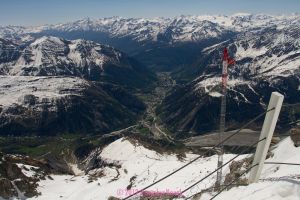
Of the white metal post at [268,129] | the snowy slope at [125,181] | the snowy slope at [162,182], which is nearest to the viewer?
the white metal post at [268,129]

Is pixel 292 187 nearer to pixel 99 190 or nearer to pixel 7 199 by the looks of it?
pixel 7 199

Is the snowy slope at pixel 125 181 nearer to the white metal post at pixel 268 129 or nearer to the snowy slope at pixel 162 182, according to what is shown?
the snowy slope at pixel 162 182

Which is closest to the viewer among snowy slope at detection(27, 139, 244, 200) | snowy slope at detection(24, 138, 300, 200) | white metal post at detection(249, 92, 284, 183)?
white metal post at detection(249, 92, 284, 183)

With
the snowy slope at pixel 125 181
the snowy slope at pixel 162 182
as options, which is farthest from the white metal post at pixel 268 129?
the snowy slope at pixel 125 181

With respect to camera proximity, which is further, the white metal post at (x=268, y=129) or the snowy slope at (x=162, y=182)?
the snowy slope at (x=162, y=182)

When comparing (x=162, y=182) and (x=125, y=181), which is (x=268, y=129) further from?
(x=125, y=181)

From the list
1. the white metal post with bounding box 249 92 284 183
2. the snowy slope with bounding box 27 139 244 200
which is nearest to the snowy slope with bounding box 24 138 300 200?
the snowy slope with bounding box 27 139 244 200

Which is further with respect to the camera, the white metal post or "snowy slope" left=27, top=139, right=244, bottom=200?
"snowy slope" left=27, top=139, right=244, bottom=200

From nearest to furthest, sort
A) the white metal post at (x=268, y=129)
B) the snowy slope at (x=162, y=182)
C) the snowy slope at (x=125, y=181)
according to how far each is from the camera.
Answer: the white metal post at (x=268, y=129) → the snowy slope at (x=162, y=182) → the snowy slope at (x=125, y=181)

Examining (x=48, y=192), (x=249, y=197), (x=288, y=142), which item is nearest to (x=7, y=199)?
(x=48, y=192)

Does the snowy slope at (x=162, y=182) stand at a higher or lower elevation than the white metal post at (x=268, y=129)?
lower

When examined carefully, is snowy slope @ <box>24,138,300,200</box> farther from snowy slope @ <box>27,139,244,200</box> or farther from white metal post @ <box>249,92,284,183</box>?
white metal post @ <box>249,92,284,183</box>
